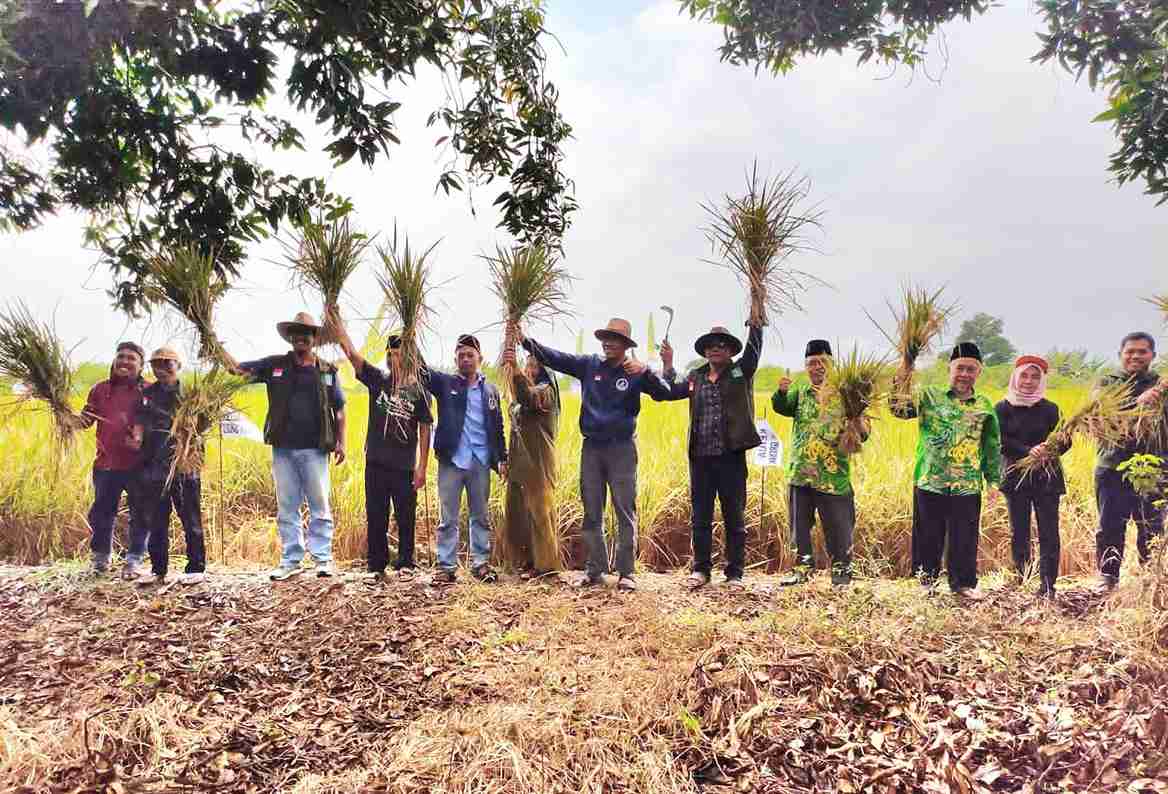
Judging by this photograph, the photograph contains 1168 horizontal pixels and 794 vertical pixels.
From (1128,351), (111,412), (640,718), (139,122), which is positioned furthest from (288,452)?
(1128,351)

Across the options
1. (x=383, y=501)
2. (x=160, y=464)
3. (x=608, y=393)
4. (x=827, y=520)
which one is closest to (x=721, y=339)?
(x=608, y=393)

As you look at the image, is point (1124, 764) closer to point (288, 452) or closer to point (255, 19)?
point (288, 452)

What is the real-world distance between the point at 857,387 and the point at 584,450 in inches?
66.6

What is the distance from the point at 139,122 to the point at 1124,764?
5104 millimetres

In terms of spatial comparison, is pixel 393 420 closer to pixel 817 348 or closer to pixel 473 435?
pixel 473 435

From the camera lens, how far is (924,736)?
2928mm

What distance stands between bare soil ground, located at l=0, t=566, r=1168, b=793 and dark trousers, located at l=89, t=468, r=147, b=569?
2.84 feet

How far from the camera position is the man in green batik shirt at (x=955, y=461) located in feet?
15.0

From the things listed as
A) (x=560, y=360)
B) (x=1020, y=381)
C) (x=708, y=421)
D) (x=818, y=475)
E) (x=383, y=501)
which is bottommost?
(x=383, y=501)

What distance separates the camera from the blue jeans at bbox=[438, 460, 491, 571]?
5.12 m

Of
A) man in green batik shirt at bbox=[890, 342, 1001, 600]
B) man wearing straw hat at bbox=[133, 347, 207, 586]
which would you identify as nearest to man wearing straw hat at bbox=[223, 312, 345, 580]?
man wearing straw hat at bbox=[133, 347, 207, 586]

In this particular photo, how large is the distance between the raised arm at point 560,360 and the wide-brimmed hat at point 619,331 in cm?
19

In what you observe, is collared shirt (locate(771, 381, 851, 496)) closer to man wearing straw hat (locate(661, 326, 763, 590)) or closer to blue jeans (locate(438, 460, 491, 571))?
man wearing straw hat (locate(661, 326, 763, 590))

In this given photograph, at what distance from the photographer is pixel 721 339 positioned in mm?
5086
